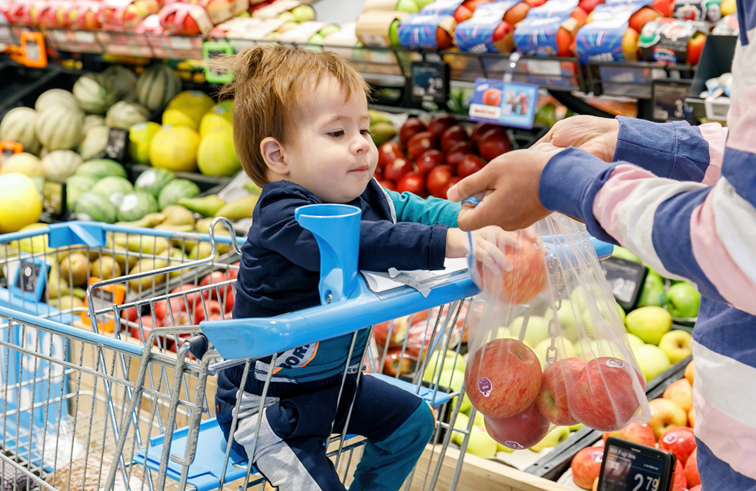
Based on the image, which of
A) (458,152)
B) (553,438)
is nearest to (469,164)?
(458,152)

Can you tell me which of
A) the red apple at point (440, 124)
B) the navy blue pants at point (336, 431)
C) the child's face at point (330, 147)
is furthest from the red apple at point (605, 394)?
the red apple at point (440, 124)

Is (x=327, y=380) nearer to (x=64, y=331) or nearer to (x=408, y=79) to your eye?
(x=64, y=331)

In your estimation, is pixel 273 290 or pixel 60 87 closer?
pixel 273 290

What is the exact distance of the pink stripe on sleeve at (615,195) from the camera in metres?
0.69

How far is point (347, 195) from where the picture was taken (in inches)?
46.3

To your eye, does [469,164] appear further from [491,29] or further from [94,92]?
[94,92]

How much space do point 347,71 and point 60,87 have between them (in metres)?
3.90

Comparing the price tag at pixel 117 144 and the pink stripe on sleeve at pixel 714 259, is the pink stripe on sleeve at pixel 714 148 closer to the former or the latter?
the pink stripe on sleeve at pixel 714 259

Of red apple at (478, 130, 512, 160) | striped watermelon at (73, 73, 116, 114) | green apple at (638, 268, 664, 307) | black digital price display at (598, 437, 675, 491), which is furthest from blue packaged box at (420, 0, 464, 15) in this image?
striped watermelon at (73, 73, 116, 114)

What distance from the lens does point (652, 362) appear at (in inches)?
82.0

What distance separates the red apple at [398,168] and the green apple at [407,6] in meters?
0.64

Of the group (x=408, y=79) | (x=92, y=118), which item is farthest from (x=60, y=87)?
(x=408, y=79)

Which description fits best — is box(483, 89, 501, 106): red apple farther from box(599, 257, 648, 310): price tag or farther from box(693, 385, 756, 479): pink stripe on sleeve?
box(693, 385, 756, 479): pink stripe on sleeve

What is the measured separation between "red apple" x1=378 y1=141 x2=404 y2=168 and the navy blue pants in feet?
6.61
